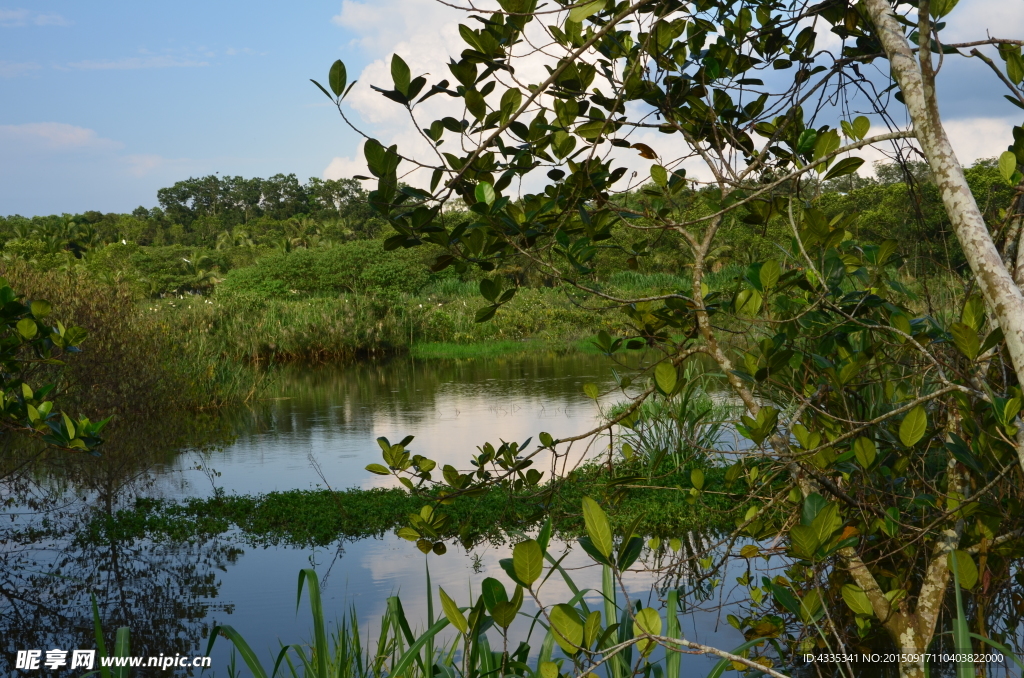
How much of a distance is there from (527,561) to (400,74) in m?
1.15

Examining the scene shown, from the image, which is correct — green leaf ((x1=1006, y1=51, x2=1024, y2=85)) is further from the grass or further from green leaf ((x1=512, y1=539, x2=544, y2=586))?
the grass

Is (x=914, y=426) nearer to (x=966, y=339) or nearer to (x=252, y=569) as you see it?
(x=966, y=339)

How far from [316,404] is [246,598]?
7.39m

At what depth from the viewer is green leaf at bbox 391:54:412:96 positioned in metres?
1.90

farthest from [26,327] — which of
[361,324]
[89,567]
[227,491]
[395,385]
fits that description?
[361,324]

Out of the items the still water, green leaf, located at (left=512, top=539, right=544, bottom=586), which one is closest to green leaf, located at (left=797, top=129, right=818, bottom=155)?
green leaf, located at (left=512, top=539, right=544, bottom=586)

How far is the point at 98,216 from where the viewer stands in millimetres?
70125

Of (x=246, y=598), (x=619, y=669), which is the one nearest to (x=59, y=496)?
(x=246, y=598)

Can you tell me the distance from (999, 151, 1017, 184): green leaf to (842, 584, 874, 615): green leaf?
121 cm

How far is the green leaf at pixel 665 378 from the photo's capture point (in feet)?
7.80

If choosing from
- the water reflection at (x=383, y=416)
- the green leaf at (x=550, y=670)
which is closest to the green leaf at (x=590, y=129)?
the green leaf at (x=550, y=670)

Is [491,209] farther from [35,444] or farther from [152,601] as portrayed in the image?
[35,444]

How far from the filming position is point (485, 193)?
2.06 metres

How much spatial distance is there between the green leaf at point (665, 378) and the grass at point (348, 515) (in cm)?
304
